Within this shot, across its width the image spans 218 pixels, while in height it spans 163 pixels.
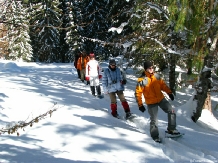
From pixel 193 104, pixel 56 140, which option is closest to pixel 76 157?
pixel 56 140

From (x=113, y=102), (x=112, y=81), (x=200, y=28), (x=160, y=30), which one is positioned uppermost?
(x=160, y=30)

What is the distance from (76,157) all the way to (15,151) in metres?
1.17

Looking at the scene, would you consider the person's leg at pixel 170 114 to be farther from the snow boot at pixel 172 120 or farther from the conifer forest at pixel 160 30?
the conifer forest at pixel 160 30

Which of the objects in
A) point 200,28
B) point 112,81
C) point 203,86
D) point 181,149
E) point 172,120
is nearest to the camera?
point 181,149

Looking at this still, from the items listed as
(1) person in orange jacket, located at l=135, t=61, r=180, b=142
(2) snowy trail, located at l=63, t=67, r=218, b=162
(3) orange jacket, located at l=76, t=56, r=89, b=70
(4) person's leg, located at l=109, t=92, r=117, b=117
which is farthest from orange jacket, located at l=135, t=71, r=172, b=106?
(3) orange jacket, located at l=76, t=56, r=89, b=70

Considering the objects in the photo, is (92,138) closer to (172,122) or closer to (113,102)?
(172,122)

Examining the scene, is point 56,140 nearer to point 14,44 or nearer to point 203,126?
point 203,126

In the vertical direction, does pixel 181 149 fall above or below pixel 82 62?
below

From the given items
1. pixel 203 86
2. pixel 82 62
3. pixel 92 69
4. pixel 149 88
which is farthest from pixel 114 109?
pixel 82 62

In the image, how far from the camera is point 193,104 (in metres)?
8.72

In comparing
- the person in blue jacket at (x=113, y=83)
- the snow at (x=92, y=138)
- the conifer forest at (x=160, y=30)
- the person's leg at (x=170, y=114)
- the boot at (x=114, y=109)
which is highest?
the conifer forest at (x=160, y=30)

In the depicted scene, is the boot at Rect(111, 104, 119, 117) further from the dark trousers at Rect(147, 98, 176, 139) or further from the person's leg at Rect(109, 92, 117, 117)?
the dark trousers at Rect(147, 98, 176, 139)

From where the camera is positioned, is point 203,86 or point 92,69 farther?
point 92,69

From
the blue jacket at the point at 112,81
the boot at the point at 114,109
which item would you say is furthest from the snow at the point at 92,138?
the blue jacket at the point at 112,81
